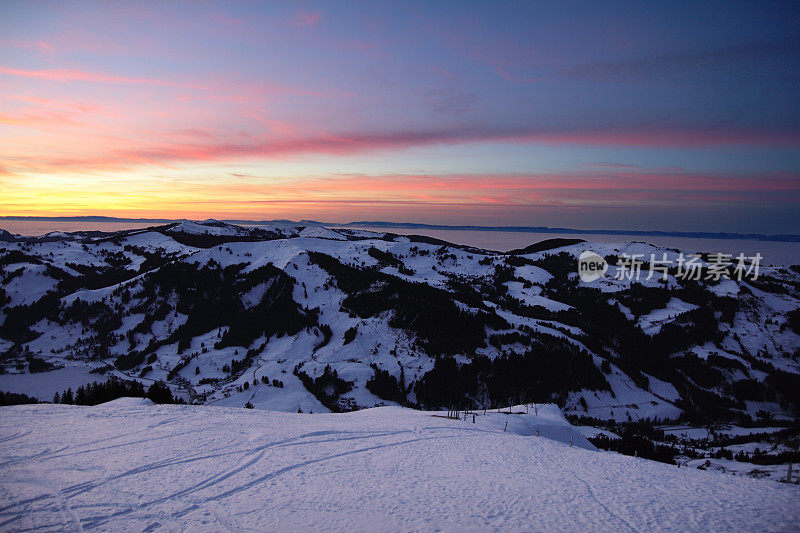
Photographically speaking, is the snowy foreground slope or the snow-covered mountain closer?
the snowy foreground slope

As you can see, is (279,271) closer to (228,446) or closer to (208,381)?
(208,381)

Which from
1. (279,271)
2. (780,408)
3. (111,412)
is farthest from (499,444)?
(279,271)

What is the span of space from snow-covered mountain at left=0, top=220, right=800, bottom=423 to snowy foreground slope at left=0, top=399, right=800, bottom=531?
4042 cm

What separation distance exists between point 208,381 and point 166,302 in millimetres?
58670

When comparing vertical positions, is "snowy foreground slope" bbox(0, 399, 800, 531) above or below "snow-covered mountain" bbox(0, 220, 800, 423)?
above

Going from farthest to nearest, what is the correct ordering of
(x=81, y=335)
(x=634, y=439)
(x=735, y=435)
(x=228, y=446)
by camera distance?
(x=81, y=335)
(x=735, y=435)
(x=634, y=439)
(x=228, y=446)

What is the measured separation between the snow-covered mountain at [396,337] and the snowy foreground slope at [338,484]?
133 feet

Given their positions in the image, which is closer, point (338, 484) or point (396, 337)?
point (338, 484)

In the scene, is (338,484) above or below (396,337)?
above

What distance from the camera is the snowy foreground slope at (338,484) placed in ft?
37.6

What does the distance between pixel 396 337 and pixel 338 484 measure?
74153 millimetres

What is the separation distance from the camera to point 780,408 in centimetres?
7825

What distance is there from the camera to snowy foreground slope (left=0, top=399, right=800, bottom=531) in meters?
11.5

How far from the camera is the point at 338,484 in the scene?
47.4 ft
